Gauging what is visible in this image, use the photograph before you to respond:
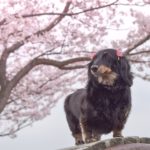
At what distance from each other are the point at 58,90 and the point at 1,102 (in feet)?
15.5

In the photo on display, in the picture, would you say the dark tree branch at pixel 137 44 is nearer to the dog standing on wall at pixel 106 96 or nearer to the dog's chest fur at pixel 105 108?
the dog standing on wall at pixel 106 96

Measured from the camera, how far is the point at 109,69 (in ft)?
20.0

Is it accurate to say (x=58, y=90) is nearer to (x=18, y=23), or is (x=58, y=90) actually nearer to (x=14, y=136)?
(x=14, y=136)

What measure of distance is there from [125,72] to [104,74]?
33cm

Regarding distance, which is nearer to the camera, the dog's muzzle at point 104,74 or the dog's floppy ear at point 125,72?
the dog's muzzle at point 104,74

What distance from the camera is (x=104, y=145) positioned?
5363 millimetres

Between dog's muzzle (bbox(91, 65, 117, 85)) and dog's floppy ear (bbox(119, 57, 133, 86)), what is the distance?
0.39ft

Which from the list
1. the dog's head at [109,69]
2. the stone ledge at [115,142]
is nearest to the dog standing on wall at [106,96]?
the dog's head at [109,69]

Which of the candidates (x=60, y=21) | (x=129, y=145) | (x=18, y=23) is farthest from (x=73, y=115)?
(x=60, y=21)

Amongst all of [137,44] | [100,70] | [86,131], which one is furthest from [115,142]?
[137,44]

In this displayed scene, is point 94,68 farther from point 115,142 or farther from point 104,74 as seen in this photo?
point 115,142

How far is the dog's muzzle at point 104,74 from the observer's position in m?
6.04

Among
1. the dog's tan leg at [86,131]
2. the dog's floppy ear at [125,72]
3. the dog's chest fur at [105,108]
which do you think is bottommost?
the dog's tan leg at [86,131]

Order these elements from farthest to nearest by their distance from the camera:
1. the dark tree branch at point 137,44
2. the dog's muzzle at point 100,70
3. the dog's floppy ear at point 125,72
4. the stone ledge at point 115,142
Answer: the dark tree branch at point 137,44, the dog's floppy ear at point 125,72, the dog's muzzle at point 100,70, the stone ledge at point 115,142
